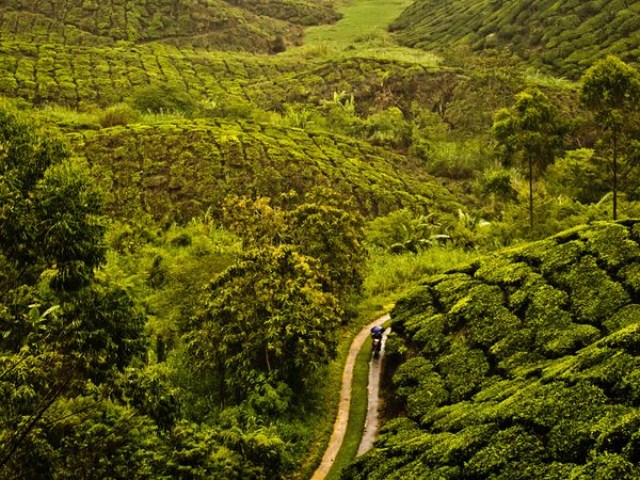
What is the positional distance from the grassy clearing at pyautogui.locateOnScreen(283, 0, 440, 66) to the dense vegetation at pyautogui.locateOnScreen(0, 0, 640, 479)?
10.9 m

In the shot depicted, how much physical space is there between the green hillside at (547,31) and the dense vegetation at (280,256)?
174 inches

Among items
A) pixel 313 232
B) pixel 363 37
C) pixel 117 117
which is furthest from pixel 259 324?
pixel 363 37

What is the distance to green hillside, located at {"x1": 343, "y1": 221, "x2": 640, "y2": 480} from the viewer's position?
11.9 m

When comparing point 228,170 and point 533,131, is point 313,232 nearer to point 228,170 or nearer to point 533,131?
Answer: point 533,131

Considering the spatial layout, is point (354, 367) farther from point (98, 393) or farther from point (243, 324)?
point (98, 393)

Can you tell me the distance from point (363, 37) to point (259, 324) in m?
77.0

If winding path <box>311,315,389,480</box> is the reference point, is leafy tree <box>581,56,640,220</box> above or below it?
above

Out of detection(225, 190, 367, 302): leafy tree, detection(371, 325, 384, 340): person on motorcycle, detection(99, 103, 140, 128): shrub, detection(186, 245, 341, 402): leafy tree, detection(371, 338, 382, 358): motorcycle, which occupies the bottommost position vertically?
detection(371, 338, 382, 358): motorcycle

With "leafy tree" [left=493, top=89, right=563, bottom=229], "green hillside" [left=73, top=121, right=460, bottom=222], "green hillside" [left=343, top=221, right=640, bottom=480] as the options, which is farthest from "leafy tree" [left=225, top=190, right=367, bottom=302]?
"green hillside" [left=73, top=121, right=460, bottom=222]

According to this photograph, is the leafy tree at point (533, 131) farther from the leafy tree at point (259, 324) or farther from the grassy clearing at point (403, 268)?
the leafy tree at point (259, 324)

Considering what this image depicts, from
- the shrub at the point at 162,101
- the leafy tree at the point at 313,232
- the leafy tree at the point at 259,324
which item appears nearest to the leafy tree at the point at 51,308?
the leafy tree at the point at 259,324

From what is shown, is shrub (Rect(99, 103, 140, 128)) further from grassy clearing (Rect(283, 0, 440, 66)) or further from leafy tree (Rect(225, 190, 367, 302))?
grassy clearing (Rect(283, 0, 440, 66))

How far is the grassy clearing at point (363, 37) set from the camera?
7112 cm

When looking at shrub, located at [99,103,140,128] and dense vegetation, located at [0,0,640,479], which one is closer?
dense vegetation, located at [0,0,640,479]
